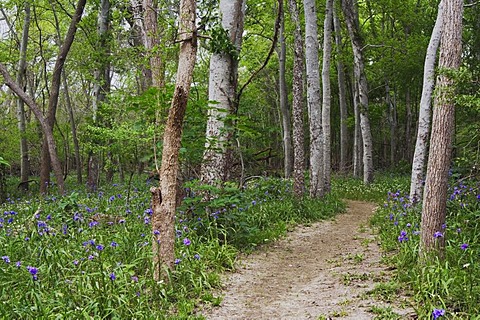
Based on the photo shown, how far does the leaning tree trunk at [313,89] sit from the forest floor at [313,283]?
3.29 meters

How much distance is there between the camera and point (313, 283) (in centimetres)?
550

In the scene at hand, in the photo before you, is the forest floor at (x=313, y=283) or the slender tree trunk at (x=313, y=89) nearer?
the forest floor at (x=313, y=283)

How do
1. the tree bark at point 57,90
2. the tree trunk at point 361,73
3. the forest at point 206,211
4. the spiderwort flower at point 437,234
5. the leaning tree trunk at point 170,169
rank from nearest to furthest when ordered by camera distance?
the forest at point 206,211, the leaning tree trunk at point 170,169, the spiderwort flower at point 437,234, the tree bark at point 57,90, the tree trunk at point 361,73

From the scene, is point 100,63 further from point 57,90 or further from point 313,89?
point 313,89

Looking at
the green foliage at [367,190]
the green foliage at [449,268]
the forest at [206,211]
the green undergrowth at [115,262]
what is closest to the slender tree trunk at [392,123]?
the green foliage at [367,190]

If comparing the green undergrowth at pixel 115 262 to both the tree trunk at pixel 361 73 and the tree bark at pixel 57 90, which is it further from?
the tree trunk at pixel 361 73

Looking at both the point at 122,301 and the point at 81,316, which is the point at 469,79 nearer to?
the point at 122,301

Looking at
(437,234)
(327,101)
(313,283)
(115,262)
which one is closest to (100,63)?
(327,101)

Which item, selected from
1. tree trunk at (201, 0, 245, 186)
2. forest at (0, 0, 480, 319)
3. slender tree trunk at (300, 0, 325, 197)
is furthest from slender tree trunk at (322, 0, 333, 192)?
tree trunk at (201, 0, 245, 186)

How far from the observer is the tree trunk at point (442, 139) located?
474 cm

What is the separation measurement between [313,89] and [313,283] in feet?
22.2

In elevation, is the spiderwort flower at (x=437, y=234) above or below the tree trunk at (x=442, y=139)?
below

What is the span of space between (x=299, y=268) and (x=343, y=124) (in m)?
13.3

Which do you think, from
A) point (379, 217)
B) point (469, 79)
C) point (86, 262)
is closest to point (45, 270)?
point (86, 262)
